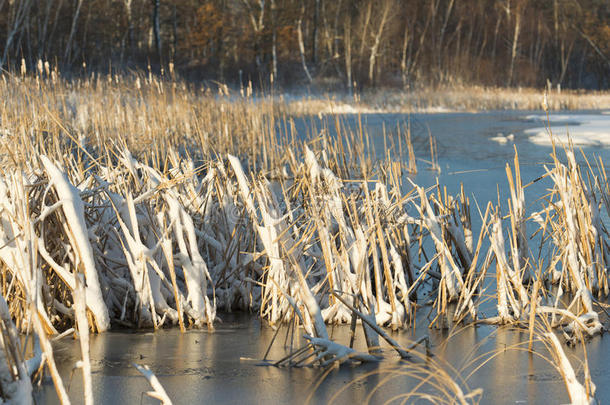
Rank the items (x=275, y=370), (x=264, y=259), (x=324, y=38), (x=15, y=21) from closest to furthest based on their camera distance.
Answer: (x=275, y=370), (x=264, y=259), (x=15, y=21), (x=324, y=38)

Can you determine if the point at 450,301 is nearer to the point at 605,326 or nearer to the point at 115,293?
the point at 605,326

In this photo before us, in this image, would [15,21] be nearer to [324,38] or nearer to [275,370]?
[324,38]

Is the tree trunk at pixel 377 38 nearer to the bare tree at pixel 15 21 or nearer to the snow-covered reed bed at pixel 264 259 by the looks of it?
the bare tree at pixel 15 21

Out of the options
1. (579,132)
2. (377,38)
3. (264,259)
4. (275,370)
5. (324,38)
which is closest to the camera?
(275,370)

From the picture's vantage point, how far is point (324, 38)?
2636 cm

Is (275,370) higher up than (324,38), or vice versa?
(324,38)

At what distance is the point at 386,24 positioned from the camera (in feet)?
78.8

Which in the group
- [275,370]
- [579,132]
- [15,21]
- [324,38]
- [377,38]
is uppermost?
[15,21]

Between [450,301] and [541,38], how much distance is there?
29.9 m

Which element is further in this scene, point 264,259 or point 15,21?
point 15,21

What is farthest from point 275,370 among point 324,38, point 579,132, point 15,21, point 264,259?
point 324,38

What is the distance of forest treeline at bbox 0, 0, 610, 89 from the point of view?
69.7 ft

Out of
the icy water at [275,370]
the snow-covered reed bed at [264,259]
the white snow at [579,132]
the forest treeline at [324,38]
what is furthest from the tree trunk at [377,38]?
the icy water at [275,370]

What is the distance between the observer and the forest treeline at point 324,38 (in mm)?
21250
